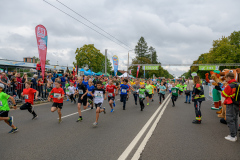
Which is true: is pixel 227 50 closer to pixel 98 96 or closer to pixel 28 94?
pixel 98 96

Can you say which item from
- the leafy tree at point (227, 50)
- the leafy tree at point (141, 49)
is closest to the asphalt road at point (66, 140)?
the leafy tree at point (227, 50)

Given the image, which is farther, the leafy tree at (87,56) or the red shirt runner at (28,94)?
the leafy tree at (87,56)

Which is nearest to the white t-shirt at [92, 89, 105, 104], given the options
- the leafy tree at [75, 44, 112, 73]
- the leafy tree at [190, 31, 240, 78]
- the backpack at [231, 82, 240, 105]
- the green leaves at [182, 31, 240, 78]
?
the backpack at [231, 82, 240, 105]

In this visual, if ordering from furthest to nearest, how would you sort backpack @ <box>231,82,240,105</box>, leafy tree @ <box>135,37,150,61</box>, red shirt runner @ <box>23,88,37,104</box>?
leafy tree @ <box>135,37,150,61</box>, red shirt runner @ <box>23,88,37,104</box>, backpack @ <box>231,82,240,105</box>

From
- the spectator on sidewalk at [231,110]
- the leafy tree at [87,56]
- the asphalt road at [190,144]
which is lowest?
the asphalt road at [190,144]

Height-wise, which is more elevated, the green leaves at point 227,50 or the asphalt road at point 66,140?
the green leaves at point 227,50

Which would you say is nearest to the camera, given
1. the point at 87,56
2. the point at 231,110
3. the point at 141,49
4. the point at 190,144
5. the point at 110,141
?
the point at 190,144

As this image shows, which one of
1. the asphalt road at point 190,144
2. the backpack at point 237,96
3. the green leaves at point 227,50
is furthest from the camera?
the green leaves at point 227,50

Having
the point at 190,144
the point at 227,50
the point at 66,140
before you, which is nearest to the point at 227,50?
the point at 227,50

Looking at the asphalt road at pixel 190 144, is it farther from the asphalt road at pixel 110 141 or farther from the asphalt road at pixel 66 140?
the asphalt road at pixel 66 140

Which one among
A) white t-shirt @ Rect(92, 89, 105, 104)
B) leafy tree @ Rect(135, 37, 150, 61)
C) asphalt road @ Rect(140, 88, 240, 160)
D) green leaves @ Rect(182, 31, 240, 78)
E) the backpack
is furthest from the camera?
leafy tree @ Rect(135, 37, 150, 61)

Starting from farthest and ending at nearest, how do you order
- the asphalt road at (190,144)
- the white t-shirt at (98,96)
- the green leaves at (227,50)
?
the green leaves at (227,50), the white t-shirt at (98,96), the asphalt road at (190,144)

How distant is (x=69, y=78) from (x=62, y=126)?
9855 millimetres

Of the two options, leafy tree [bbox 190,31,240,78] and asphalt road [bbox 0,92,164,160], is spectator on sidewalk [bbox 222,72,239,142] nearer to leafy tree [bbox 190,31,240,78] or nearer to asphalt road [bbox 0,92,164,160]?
asphalt road [bbox 0,92,164,160]
